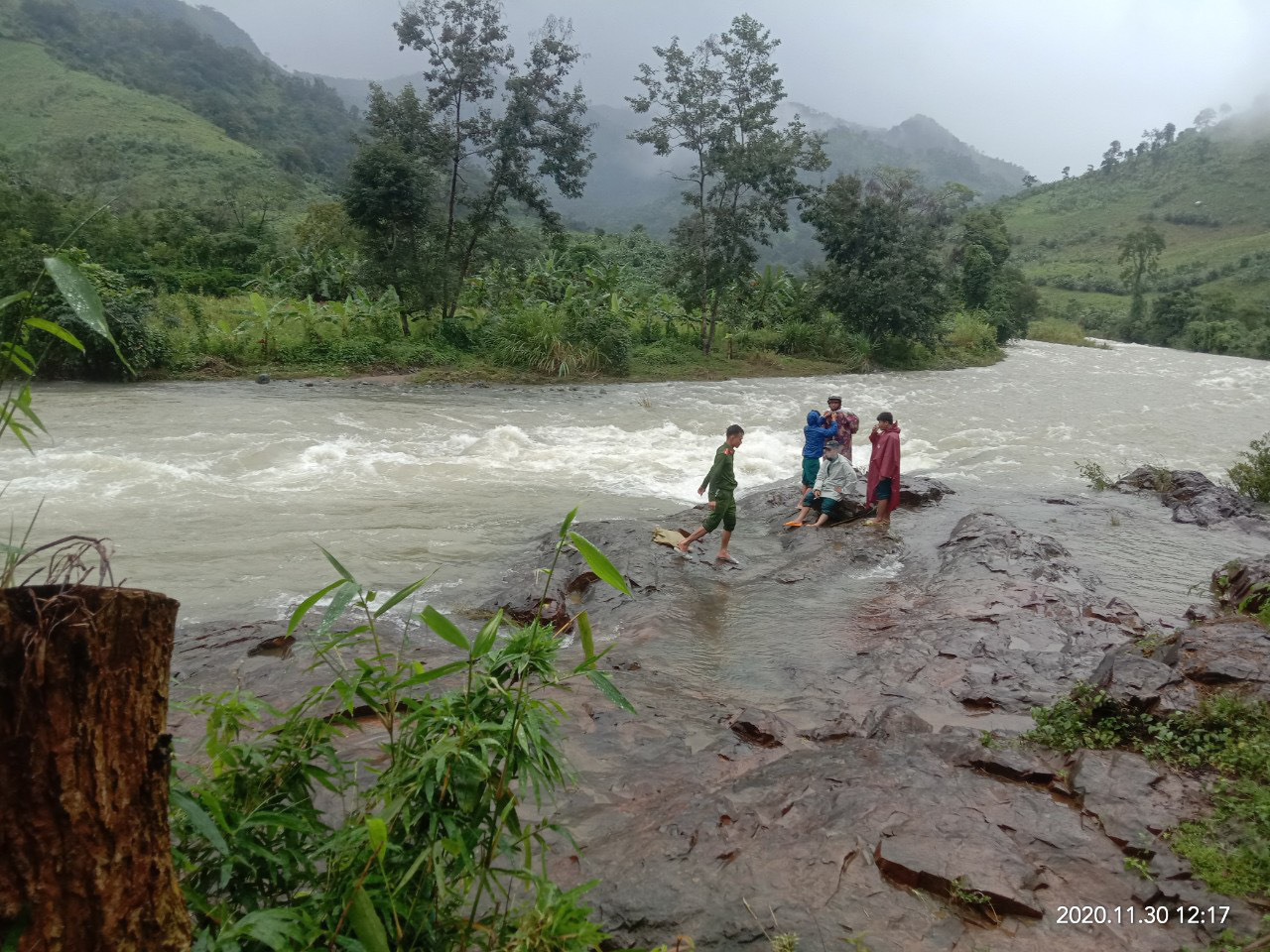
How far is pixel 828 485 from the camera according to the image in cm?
953

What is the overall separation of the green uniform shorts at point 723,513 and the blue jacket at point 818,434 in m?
2.25

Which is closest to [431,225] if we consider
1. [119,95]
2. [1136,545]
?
[1136,545]

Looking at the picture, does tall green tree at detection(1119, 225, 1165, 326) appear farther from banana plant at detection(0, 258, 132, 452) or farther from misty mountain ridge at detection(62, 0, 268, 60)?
misty mountain ridge at detection(62, 0, 268, 60)

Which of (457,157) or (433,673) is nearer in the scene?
(433,673)

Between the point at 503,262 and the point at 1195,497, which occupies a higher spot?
the point at 503,262

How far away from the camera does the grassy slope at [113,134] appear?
4400 cm

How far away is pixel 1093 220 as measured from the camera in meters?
92.2

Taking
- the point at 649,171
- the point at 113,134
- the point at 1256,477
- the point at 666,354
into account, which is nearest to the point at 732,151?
the point at 666,354

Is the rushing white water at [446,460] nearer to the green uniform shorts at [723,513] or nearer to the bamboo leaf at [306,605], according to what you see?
the green uniform shorts at [723,513]

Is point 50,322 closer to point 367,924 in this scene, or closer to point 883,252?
point 367,924

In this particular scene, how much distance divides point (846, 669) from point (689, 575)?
7.51 feet

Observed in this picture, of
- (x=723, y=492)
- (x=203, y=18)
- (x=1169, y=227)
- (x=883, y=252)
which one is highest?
(x=203, y=18)

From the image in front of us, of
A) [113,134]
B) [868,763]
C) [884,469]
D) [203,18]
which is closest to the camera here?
[868,763]

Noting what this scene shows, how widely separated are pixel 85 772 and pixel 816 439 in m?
8.92
